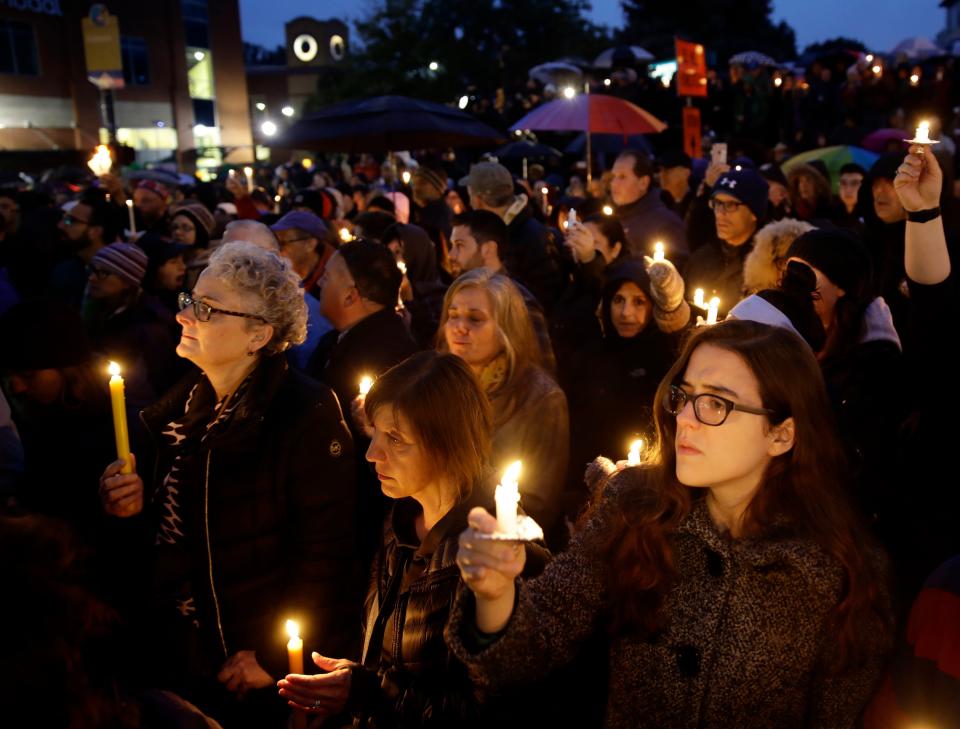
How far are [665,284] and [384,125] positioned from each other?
4.35m

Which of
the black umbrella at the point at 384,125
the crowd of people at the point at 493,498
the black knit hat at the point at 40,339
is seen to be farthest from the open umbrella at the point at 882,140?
the black knit hat at the point at 40,339

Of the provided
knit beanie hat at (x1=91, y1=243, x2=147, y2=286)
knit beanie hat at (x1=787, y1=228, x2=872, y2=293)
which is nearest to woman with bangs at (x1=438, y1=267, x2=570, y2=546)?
knit beanie hat at (x1=787, y1=228, x2=872, y2=293)

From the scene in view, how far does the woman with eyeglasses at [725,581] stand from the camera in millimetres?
1946

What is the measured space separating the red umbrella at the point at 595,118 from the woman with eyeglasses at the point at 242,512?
6.31 metres

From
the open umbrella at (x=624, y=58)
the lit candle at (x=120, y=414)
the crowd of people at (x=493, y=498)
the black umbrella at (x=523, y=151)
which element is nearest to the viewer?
the crowd of people at (x=493, y=498)

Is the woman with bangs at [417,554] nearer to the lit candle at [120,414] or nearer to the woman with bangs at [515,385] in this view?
the woman with bangs at [515,385]

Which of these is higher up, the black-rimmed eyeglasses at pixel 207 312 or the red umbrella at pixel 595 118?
the red umbrella at pixel 595 118

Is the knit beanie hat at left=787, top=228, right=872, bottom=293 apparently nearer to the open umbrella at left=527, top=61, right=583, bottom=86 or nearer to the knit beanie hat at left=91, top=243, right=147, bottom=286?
the knit beanie hat at left=91, top=243, right=147, bottom=286

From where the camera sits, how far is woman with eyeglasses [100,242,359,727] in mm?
2883

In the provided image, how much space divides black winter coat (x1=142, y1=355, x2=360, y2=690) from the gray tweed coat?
1108 mm

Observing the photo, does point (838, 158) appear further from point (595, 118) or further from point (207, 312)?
point (207, 312)

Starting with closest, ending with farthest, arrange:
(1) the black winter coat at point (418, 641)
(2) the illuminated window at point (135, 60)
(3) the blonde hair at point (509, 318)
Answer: (1) the black winter coat at point (418, 641) → (3) the blonde hair at point (509, 318) → (2) the illuminated window at point (135, 60)

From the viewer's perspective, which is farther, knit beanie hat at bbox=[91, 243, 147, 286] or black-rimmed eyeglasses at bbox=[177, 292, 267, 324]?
knit beanie hat at bbox=[91, 243, 147, 286]

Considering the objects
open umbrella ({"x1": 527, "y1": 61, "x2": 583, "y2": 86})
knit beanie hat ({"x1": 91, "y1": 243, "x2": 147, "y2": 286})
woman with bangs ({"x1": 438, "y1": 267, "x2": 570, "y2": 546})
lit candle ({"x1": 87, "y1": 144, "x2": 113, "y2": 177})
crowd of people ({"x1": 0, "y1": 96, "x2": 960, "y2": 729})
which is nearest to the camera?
crowd of people ({"x1": 0, "y1": 96, "x2": 960, "y2": 729})
